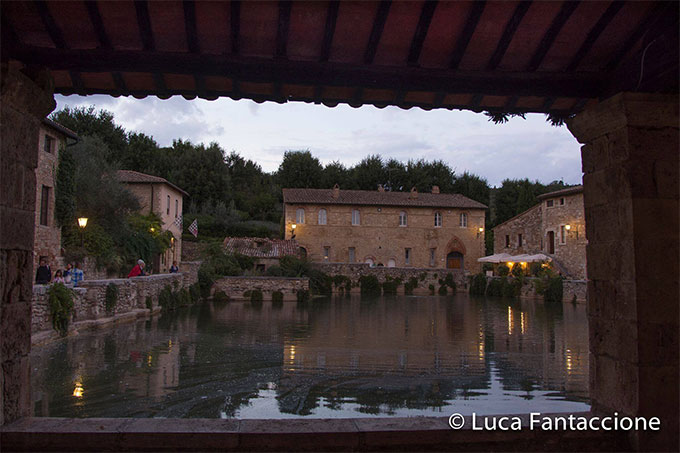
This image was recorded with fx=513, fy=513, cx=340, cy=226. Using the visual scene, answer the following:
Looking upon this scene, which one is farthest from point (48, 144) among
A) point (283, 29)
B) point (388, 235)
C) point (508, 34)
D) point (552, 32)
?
point (388, 235)

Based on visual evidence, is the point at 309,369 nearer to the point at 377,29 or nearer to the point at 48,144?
the point at 377,29

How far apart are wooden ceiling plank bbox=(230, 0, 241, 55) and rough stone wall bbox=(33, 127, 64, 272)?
17583mm

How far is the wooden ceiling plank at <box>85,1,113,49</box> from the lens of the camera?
3541 millimetres

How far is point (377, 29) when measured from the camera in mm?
3719

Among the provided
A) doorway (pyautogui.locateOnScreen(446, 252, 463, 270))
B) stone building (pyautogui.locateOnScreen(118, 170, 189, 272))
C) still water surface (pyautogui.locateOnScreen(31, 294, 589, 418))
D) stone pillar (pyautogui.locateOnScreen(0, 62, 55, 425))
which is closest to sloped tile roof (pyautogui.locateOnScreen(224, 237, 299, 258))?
stone building (pyautogui.locateOnScreen(118, 170, 189, 272))

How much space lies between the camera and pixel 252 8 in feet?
11.8

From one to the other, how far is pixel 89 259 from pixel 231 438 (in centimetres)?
1938

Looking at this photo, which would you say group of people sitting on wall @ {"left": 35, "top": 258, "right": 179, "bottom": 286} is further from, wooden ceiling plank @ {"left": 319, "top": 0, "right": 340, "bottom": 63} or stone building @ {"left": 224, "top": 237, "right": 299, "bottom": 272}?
stone building @ {"left": 224, "top": 237, "right": 299, "bottom": 272}

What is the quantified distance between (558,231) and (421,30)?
108 ft

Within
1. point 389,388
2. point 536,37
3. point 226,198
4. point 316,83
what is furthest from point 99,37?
point 226,198

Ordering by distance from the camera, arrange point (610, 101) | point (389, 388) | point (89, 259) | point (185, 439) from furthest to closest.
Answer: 1. point (89, 259)
2. point (389, 388)
3. point (610, 101)
4. point (185, 439)

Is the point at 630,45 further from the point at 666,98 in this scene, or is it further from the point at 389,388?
the point at 389,388

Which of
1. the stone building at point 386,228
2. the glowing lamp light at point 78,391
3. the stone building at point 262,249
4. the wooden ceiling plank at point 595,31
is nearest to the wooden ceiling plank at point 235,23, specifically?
the wooden ceiling plank at point 595,31

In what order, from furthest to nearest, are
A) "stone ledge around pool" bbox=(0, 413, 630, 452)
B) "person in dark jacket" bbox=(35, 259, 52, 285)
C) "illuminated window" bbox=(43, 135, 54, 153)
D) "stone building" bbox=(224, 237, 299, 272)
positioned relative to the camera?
"stone building" bbox=(224, 237, 299, 272)
"illuminated window" bbox=(43, 135, 54, 153)
"person in dark jacket" bbox=(35, 259, 52, 285)
"stone ledge around pool" bbox=(0, 413, 630, 452)
